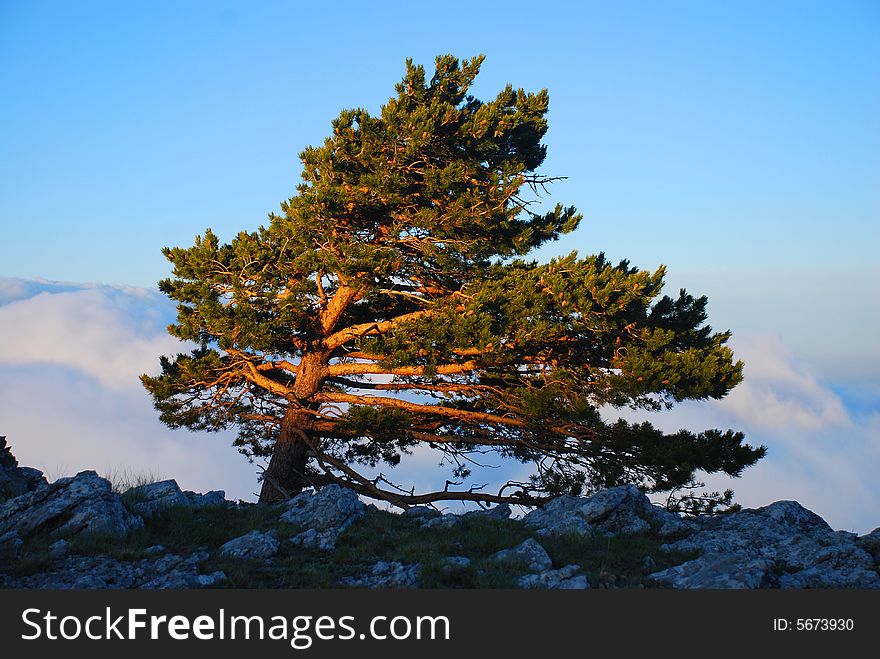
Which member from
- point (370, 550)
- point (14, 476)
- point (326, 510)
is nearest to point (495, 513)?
point (326, 510)

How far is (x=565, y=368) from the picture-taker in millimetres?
19609

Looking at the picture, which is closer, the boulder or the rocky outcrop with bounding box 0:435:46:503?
the boulder

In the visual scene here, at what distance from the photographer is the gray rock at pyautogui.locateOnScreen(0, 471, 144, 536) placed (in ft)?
37.2

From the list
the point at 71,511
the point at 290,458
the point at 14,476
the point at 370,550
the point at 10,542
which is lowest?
the point at 370,550

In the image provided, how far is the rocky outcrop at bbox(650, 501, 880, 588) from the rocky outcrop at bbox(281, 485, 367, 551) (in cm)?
502

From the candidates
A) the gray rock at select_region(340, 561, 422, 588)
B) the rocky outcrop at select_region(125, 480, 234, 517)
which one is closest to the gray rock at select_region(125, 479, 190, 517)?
the rocky outcrop at select_region(125, 480, 234, 517)

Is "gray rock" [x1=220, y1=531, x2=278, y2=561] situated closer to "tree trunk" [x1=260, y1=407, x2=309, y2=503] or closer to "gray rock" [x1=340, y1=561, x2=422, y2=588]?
"gray rock" [x1=340, y1=561, x2=422, y2=588]

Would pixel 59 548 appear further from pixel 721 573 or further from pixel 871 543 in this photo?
pixel 871 543

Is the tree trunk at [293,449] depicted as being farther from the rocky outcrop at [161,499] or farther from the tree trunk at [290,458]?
the rocky outcrop at [161,499]

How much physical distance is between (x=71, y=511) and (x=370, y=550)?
4665mm

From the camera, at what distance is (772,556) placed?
36.2ft

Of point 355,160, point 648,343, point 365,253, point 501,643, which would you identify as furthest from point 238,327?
point 501,643

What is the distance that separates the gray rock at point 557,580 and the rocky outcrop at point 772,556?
3.33 feet

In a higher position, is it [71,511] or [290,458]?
[290,458]
